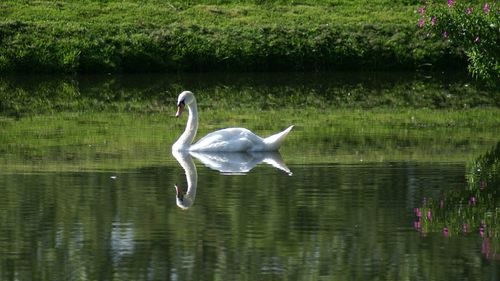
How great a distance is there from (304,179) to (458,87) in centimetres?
1280

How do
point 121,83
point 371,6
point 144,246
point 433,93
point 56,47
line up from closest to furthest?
point 144,246 < point 433,93 < point 121,83 < point 56,47 < point 371,6

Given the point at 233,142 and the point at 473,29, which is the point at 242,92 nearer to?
the point at 473,29

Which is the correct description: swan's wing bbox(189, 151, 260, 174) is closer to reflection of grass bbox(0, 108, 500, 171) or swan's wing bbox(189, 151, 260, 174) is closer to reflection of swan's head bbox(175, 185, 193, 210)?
reflection of grass bbox(0, 108, 500, 171)

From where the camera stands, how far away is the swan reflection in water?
1716 centimetres

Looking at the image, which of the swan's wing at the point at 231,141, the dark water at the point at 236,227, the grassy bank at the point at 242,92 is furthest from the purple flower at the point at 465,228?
the grassy bank at the point at 242,92

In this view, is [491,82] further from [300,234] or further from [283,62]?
[300,234]

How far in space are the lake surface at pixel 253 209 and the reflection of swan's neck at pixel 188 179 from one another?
2cm

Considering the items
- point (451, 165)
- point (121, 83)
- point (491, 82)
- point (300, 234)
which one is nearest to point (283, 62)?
point (121, 83)

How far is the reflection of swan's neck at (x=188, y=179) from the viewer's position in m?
15.0

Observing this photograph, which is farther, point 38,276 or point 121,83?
point 121,83

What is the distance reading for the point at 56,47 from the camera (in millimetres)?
32219

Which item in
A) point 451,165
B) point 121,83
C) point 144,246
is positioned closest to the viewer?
point 144,246

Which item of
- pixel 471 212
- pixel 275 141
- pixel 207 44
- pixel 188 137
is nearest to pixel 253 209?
pixel 471 212

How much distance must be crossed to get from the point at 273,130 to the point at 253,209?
24.8 ft
